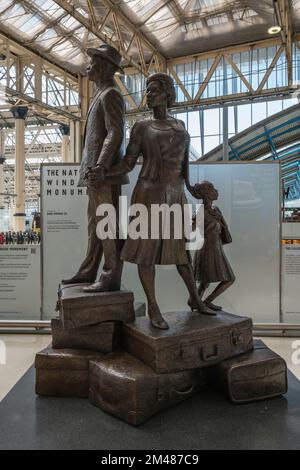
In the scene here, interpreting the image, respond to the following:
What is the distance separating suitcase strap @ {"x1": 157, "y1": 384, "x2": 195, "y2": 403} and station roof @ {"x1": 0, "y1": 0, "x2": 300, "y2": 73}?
546 centimetres

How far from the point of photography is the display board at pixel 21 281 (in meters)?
3.82

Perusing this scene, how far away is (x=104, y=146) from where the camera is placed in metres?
Result: 1.91

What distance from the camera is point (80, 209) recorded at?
3701 millimetres

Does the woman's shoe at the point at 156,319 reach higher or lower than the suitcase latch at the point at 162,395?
higher

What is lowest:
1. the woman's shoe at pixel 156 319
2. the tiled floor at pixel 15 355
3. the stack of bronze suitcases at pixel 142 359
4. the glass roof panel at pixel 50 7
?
the tiled floor at pixel 15 355

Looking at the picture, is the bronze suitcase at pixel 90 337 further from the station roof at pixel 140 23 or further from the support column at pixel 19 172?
the support column at pixel 19 172

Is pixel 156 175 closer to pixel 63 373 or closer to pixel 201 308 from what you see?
pixel 201 308

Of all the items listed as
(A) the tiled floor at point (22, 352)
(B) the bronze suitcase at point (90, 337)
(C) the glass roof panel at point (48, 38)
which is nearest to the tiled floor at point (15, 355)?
(A) the tiled floor at point (22, 352)

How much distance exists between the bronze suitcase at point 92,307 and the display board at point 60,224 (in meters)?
1.64

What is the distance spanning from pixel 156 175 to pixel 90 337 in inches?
39.8

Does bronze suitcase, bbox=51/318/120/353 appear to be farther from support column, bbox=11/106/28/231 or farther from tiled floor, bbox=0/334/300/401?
support column, bbox=11/106/28/231

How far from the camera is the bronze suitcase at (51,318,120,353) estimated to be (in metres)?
2.04

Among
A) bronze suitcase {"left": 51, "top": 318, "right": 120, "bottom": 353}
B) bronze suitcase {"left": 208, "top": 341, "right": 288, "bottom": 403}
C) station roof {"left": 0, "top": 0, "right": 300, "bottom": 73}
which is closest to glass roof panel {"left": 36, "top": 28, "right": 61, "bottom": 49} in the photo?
station roof {"left": 0, "top": 0, "right": 300, "bottom": 73}

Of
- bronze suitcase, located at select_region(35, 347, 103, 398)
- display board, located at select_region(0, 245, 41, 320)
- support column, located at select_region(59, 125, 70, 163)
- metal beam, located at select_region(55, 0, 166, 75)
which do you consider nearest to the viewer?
bronze suitcase, located at select_region(35, 347, 103, 398)
